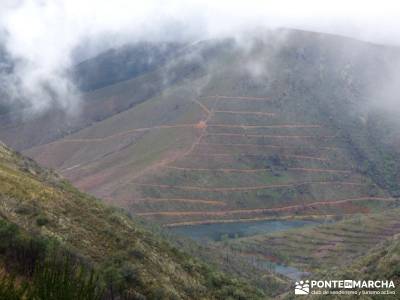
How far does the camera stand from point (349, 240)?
548 feet

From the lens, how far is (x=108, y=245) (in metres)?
55.8

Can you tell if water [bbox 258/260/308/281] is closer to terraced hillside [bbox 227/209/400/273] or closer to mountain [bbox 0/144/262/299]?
terraced hillside [bbox 227/209/400/273]

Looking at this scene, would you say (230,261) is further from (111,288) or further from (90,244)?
(111,288)

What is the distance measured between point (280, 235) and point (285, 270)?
1200 inches

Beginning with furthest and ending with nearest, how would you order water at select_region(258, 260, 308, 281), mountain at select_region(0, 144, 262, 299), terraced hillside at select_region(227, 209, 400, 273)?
terraced hillside at select_region(227, 209, 400, 273) < water at select_region(258, 260, 308, 281) < mountain at select_region(0, 144, 262, 299)

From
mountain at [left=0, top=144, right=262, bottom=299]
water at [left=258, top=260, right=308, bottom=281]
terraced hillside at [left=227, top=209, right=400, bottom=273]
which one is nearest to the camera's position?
mountain at [left=0, top=144, right=262, bottom=299]

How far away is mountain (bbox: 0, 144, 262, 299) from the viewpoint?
45541mm

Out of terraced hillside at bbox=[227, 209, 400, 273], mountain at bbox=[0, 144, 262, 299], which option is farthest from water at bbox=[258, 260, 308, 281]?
mountain at bbox=[0, 144, 262, 299]

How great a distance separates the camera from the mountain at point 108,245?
1793 inches

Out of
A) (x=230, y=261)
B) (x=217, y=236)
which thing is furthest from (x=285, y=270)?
(x=217, y=236)

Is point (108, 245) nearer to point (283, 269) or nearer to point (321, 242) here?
point (283, 269)

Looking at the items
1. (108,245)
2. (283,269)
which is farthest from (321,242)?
(108,245)

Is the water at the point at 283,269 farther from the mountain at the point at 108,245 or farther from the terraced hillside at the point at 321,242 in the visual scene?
the mountain at the point at 108,245

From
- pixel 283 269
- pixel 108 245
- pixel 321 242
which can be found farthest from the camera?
pixel 321 242
